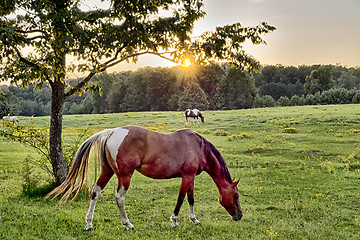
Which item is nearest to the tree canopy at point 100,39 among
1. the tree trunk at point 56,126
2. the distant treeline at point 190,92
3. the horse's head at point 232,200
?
the tree trunk at point 56,126

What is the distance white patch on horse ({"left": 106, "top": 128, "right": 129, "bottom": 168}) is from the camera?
20.8 feet

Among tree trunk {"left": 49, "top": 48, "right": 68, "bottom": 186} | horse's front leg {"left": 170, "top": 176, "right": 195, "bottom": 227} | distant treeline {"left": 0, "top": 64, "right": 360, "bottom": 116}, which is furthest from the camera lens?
distant treeline {"left": 0, "top": 64, "right": 360, "bottom": 116}

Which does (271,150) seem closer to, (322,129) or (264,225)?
(322,129)

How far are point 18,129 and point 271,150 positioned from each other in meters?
14.2

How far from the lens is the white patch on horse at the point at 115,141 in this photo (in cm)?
634

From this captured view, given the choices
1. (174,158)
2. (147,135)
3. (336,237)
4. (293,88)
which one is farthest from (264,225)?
(293,88)

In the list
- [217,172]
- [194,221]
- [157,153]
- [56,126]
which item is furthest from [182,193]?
[56,126]

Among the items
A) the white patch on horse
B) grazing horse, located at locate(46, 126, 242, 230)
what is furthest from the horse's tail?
the white patch on horse

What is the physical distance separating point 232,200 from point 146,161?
2.31 metres

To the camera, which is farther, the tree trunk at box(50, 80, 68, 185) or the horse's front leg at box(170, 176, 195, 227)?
the tree trunk at box(50, 80, 68, 185)

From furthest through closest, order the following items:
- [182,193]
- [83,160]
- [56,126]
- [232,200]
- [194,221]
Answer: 1. [56,126]
2. [194,221]
3. [232,200]
4. [182,193]
5. [83,160]

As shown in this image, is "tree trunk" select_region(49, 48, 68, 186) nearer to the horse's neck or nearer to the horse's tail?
the horse's tail

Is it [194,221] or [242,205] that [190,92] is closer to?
[242,205]

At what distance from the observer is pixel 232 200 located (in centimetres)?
696
